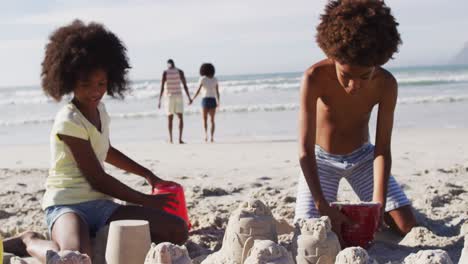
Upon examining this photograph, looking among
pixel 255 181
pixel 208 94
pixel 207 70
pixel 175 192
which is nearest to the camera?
pixel 175 192

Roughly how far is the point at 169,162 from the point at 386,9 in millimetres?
4551

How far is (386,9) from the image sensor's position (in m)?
3.51

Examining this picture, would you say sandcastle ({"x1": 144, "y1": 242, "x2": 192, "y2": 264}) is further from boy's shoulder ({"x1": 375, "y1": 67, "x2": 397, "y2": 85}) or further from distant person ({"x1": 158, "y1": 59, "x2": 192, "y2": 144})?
distant person ({"x1": 158, "y1": 59, "x2": 192, "y2": 144})

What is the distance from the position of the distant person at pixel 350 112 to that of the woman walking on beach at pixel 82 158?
2.72 ft

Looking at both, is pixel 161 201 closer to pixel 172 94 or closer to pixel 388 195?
pixel 388 195

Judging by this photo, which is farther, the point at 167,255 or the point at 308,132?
the point at 308,132

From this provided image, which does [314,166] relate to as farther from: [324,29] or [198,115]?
[198,115]

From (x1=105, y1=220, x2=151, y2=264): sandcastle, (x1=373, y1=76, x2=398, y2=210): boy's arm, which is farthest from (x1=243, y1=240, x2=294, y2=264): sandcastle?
(x1=373, y1=76, x2=398, y2=210): boy's arm

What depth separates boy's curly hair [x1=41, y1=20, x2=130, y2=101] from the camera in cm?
375

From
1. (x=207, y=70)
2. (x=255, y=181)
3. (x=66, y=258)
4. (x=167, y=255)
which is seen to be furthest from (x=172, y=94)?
(x=66, y=258)

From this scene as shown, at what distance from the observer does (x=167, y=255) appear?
8.35ft

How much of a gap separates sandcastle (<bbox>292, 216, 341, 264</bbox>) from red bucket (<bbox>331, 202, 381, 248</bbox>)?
48cm

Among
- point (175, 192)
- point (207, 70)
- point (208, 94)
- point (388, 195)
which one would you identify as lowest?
point (388, 195)

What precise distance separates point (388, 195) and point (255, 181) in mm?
2075
